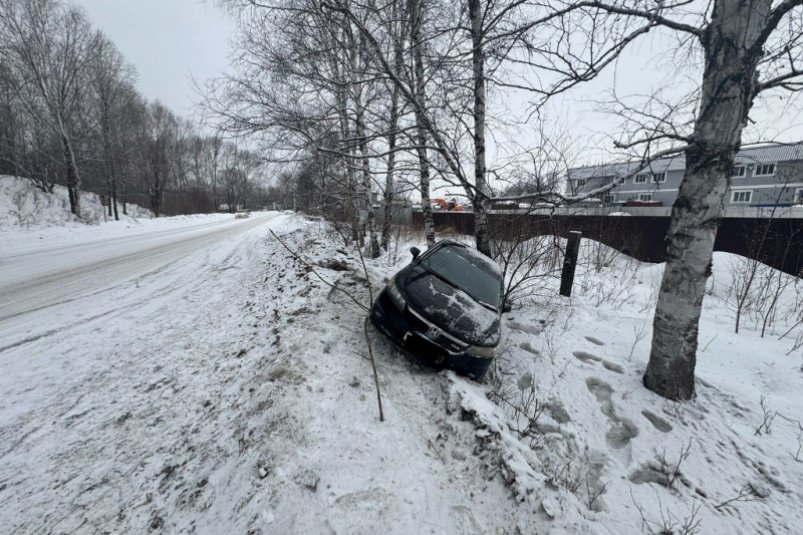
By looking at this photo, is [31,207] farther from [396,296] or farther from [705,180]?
[705,180]

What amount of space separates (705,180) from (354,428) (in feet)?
14.0

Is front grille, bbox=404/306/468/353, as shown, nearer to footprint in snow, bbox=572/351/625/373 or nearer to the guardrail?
footprint in snow, bbox=572/351/625/373

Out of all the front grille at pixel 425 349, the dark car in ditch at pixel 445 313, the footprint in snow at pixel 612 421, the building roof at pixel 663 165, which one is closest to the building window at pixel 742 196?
the building roof at pixel 663 165

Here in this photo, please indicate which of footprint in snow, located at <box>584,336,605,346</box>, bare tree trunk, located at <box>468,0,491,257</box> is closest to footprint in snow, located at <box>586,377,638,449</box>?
footprint in snow, located at <box>584,336,605,346</box>

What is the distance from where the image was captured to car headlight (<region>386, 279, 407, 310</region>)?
3871 millimetres

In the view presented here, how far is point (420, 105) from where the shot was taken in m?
4.93

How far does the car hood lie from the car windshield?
174mm

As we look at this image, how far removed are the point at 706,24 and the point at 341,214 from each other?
9573mm

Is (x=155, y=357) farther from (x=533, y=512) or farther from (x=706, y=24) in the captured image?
(x=706, y=24)

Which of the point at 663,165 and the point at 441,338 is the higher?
the point at 663,165

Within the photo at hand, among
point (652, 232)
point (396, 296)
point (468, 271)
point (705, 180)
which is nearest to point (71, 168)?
point (396, 296)

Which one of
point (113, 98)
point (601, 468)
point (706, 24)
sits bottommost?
point (601, 468)

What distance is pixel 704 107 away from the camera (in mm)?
3240

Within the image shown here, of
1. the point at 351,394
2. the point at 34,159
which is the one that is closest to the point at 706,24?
the point at 351,394
